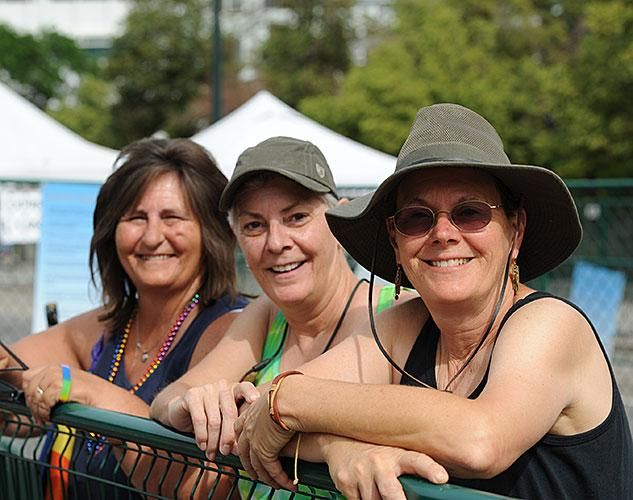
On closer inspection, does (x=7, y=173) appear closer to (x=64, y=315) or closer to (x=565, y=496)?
(x=64, y=315)

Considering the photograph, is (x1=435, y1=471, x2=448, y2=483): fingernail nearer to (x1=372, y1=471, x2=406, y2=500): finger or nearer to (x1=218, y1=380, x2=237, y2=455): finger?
(x1=372, y1=471, x2=406, y2=500): finger

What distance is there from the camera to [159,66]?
118 feet

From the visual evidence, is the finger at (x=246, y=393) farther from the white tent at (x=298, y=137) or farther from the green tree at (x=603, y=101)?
the green tree at (x=603, y=101)

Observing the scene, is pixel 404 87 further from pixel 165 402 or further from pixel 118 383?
pixel 165 402

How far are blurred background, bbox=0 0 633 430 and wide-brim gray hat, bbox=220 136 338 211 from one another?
4105mm

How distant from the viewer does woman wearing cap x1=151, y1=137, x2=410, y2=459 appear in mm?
2969

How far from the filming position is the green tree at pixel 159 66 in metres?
35.8

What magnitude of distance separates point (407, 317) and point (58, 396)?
1.00 m

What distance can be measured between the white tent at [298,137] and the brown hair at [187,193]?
315 cm

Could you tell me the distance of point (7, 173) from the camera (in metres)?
9.04

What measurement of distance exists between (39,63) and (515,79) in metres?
35.2

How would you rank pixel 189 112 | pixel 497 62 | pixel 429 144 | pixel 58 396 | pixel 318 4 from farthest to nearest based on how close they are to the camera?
pixel 189 112 < pixel 318 4 < pixel 497 62 < pixel 58 396 < pixel 429 144

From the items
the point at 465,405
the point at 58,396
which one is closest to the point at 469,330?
the point at 465,405

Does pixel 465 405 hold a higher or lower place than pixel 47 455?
higher
